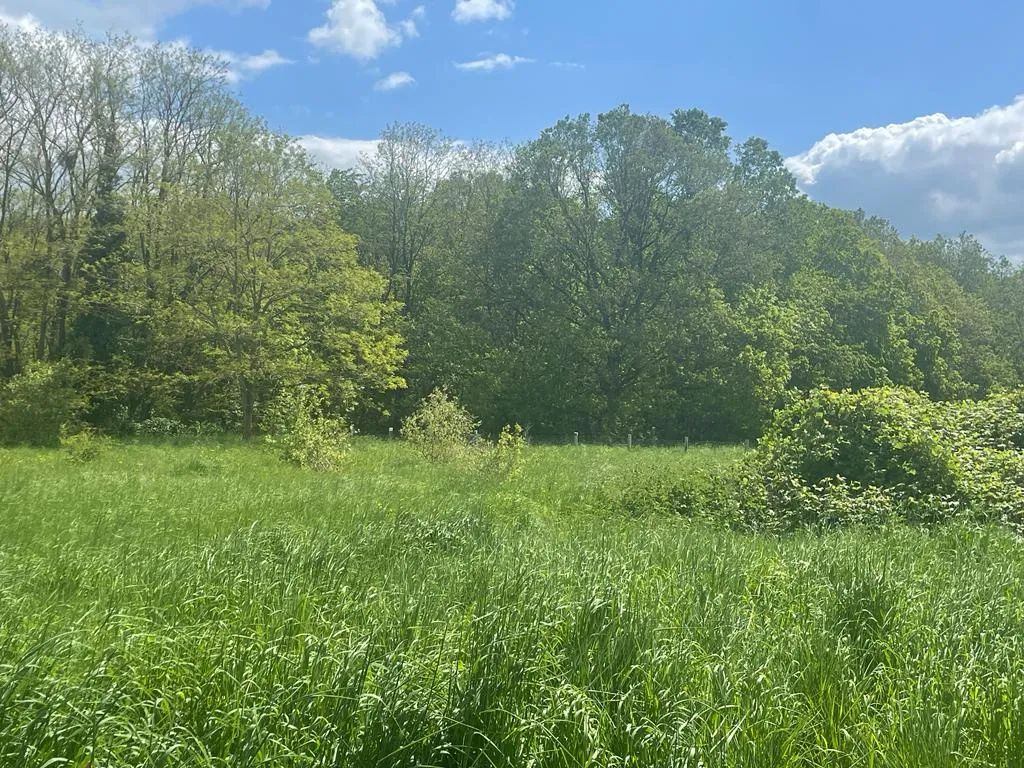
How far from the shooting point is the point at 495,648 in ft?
11.9

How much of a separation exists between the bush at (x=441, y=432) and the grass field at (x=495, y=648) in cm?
871

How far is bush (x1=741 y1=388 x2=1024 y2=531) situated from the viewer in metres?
9.97

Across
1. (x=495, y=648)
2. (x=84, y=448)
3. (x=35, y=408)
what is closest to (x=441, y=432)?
(x=84, y=448)

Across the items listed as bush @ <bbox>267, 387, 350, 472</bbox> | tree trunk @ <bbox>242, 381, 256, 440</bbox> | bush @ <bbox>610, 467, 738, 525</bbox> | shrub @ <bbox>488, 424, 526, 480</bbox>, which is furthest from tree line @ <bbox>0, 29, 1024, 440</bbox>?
bush @ <bbox>610, 467, 738, 525</bbox>

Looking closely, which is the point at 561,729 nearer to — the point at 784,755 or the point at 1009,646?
the point at 784,755

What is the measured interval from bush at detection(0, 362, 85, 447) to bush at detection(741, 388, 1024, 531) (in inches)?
819

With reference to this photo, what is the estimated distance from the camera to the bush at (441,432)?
16656 millimetres

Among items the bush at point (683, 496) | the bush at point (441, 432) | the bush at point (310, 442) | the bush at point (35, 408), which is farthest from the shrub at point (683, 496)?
the bush at point (35, 408)

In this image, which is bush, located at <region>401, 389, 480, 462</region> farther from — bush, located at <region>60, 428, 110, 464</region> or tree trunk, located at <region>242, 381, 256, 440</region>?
tree trunk, located at <region>242, 381, 256, 440</region>

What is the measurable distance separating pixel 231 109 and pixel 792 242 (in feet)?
96.3

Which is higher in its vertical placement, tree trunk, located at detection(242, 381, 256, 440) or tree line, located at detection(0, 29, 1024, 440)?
tree line, located at detection(0, 29, 1024, 440)

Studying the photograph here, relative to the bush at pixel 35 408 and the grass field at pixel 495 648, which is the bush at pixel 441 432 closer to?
the grass field at pixel 495 648

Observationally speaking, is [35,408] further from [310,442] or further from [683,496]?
[683,496]

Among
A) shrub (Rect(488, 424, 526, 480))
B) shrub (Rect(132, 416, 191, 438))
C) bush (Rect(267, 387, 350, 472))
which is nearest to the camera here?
shrub (Rect(488, 424, 526, 480))
